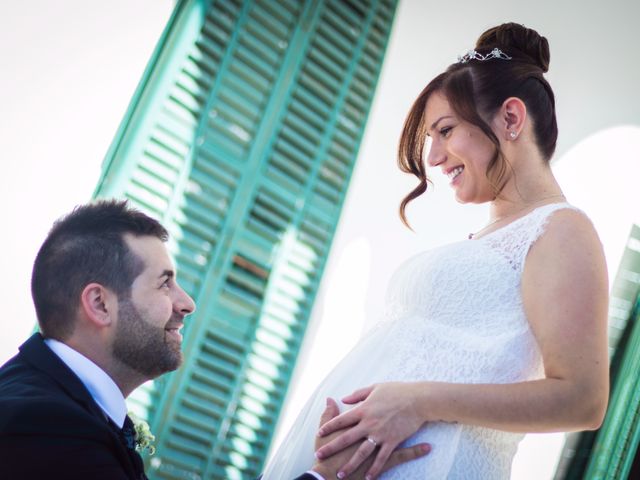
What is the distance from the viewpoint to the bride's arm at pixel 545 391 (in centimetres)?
129

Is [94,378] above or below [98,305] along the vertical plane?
below

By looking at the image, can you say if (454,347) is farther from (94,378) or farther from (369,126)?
(369,126)

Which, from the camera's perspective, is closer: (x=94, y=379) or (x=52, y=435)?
(x=52, y=435)

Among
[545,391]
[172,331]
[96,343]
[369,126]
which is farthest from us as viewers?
[369,126]

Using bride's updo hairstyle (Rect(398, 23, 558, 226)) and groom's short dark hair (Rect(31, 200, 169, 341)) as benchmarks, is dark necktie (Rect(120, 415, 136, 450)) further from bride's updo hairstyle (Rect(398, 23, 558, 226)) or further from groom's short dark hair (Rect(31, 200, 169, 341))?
bride's updo hairstyle (Rect(398, 23, 558, 226))

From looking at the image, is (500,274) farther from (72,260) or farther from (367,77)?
(367,77)

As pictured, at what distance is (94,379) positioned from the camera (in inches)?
67.0

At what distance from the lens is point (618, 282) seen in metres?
2.82

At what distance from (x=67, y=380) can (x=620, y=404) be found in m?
1.98

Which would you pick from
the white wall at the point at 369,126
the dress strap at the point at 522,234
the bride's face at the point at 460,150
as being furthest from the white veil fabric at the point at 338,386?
the white wall at the point at 369,126

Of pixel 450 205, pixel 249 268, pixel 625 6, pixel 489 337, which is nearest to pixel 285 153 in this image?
pixel 249 268

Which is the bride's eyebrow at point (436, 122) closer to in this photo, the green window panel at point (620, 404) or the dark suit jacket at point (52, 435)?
the dark suit jacket at point (52, 435)

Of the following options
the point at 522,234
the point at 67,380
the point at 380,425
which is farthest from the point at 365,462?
the point at 67,380

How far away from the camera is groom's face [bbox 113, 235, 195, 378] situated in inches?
71.7
